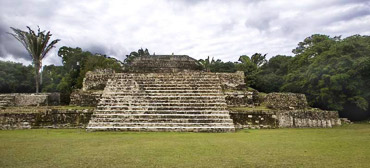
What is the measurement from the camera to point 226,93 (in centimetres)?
1459

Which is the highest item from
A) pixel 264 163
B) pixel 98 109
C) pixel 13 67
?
pixel 13 67

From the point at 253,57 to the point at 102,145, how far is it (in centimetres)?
3301

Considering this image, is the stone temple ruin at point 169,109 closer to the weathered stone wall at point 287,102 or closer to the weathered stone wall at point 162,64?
the weathered stone wall at point 287,102

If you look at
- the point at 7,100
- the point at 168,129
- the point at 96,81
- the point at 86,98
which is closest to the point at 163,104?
the point at 168,129

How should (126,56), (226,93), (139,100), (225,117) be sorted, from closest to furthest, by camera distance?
(225,117), (139,100), (226,93), (126,56)

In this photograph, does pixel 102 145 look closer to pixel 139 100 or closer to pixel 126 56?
pixel 139 100

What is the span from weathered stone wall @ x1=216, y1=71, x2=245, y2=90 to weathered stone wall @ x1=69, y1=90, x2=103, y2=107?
660cm

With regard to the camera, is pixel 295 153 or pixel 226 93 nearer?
pixel 295 153

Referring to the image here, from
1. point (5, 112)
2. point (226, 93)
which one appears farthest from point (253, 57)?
point (5, 112)

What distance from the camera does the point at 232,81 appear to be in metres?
15.9

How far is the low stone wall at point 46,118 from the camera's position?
11.6 m

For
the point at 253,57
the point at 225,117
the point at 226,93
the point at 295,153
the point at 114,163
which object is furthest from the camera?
the point at 253,57

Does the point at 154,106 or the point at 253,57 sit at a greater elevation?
the point at 253,57

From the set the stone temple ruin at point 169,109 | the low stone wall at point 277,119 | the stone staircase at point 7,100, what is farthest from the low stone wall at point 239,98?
the stone staircase at point 7,100
